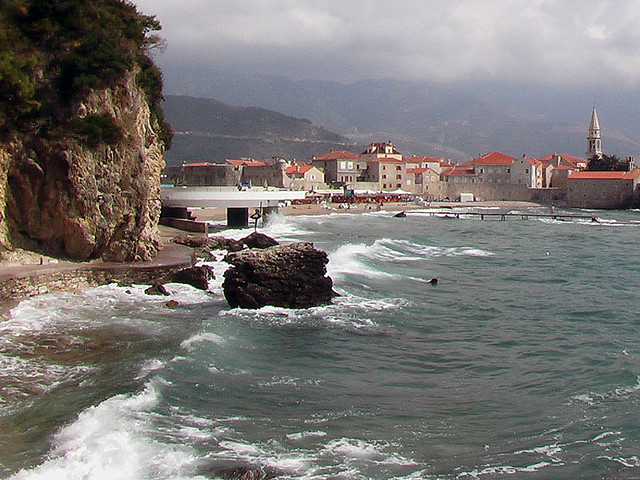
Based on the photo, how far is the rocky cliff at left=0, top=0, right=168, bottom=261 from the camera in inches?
758

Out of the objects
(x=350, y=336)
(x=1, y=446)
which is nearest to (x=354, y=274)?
(x=350, y=336)

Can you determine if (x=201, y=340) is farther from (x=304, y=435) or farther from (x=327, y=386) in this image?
(x=304, y=435)

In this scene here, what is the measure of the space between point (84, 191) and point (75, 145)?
134 cm

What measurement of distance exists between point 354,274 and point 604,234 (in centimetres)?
3015

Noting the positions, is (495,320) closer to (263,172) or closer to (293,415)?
(293,415)

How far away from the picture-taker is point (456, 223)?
59156 mm

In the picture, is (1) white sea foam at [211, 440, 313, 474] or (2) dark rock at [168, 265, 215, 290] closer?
(1) white sea foam at [211, 440, 313, 474]

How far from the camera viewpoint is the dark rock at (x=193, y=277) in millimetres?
20594

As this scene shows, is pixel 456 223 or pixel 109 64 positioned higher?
pixel 109 64

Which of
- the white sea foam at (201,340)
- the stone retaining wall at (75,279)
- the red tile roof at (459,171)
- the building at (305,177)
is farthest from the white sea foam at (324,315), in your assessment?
the red tile roof at (459,171)

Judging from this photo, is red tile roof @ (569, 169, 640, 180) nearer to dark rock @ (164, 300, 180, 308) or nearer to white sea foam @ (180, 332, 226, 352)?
dark rock @ (164, 300, 180, 308)

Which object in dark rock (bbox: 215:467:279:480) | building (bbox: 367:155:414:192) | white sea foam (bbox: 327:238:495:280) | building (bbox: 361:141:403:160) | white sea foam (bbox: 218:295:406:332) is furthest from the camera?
building (bbox: 361:141:403:160)

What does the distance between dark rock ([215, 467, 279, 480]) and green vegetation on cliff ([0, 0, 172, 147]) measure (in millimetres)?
14050

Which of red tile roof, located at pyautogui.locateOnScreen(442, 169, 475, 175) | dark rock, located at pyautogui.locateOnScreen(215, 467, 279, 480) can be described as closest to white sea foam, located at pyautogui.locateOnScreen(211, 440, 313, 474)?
dark rock, located at pyautogui.locateOnScreen(215, 467, 279, 480)
